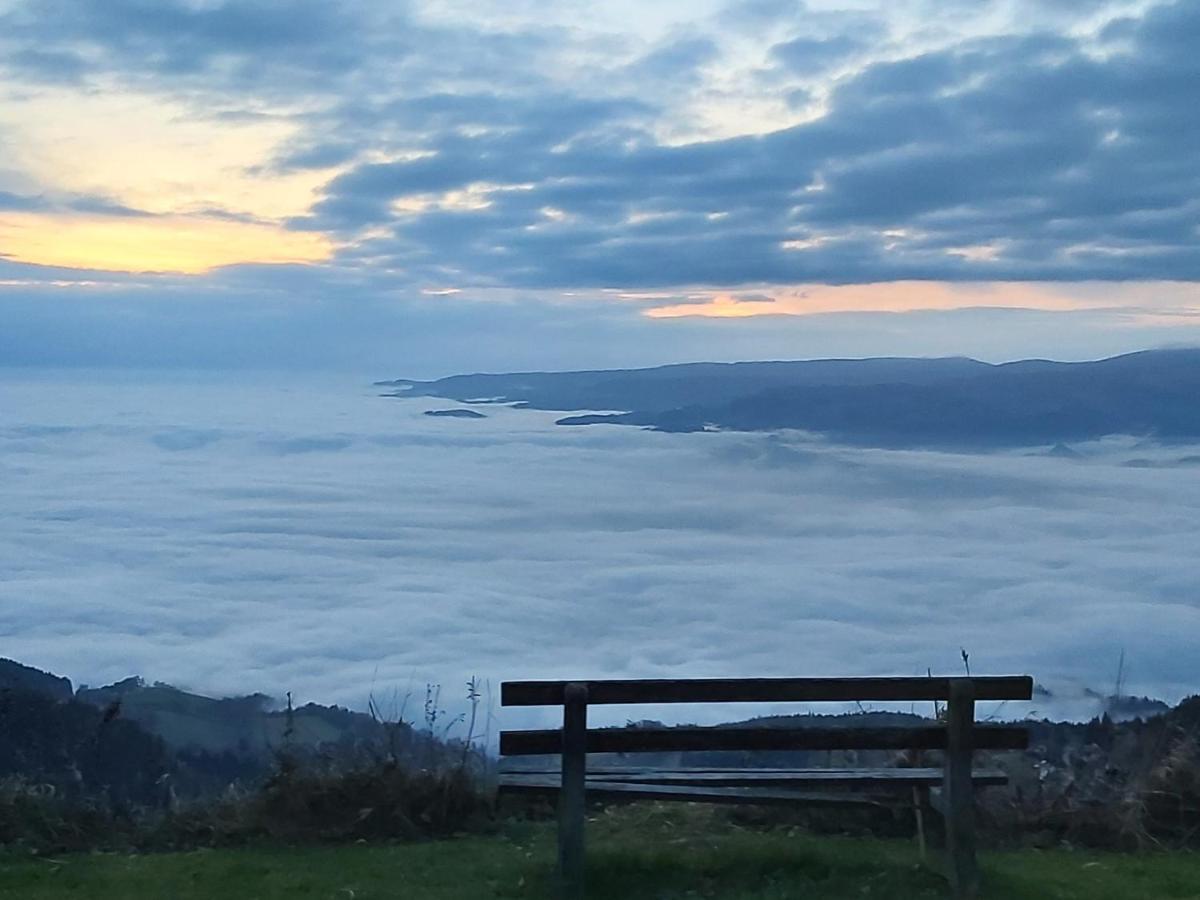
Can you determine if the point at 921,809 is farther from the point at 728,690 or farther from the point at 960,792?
the point at 728,690

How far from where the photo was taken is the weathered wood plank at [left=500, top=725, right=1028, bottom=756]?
233 inches

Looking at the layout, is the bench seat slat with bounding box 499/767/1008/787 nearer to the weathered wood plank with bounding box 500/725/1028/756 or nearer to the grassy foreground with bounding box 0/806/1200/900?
the weathered wood plank with bounding box 500/725/1028/756

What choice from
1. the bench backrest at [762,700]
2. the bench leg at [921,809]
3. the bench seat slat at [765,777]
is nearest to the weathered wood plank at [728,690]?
the bench backrest at [762,700]

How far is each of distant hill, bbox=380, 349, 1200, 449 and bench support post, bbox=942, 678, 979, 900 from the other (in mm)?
36524

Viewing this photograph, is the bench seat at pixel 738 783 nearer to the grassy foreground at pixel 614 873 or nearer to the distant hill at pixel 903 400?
the grassy foreground at pixel 614 873

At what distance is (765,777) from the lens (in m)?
6.15

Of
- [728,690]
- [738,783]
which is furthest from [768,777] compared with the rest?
[728,690]

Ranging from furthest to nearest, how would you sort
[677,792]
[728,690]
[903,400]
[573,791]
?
[903,400], [677,792], [573,791], [728,690]

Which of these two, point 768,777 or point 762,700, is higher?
point 762,700

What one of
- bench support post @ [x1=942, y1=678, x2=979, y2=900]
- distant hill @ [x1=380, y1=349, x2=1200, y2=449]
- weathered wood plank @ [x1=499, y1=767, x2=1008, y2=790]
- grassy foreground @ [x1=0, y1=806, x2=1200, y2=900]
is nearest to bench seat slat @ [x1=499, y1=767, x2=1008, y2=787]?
weathered wood plank @ [x1=499, y1=767, x2=1008, y2=790]

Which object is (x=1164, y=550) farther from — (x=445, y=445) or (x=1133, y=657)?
(x=445, y=445)

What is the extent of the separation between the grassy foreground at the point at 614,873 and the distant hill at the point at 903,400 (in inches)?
1412

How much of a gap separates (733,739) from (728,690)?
244 mm

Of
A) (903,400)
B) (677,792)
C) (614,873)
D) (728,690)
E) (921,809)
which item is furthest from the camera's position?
(903,400)
